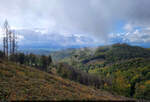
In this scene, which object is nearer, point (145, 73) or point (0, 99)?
point (0, 99)

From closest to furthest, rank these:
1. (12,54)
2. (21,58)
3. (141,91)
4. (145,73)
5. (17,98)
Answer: (17,98)
(12,54)
(21,58)
(141,91)
(145,73)

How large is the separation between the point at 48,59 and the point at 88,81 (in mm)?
35230

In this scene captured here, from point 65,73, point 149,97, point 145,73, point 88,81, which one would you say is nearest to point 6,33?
point 65,73

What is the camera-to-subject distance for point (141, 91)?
84.7 metres

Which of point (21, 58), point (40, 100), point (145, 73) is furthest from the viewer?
point (145, 73)

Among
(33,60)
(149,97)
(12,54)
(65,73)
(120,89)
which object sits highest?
(12,54)

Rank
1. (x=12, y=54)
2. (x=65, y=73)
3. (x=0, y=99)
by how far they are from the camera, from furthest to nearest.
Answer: (x=65, y=73)
(x=12, y=54)
(x=0, y=99)

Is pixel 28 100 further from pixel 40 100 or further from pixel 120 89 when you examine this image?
pixel 120 89

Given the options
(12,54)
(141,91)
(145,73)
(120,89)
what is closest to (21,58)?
(12,54)

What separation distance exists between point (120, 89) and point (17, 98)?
7957cm

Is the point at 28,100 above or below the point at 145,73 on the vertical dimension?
above

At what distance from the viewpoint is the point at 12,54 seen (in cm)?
5016

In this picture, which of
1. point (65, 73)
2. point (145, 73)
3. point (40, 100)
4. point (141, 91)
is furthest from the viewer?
point (145, 73)

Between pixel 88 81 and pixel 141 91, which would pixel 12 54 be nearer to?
pixel 88 81
